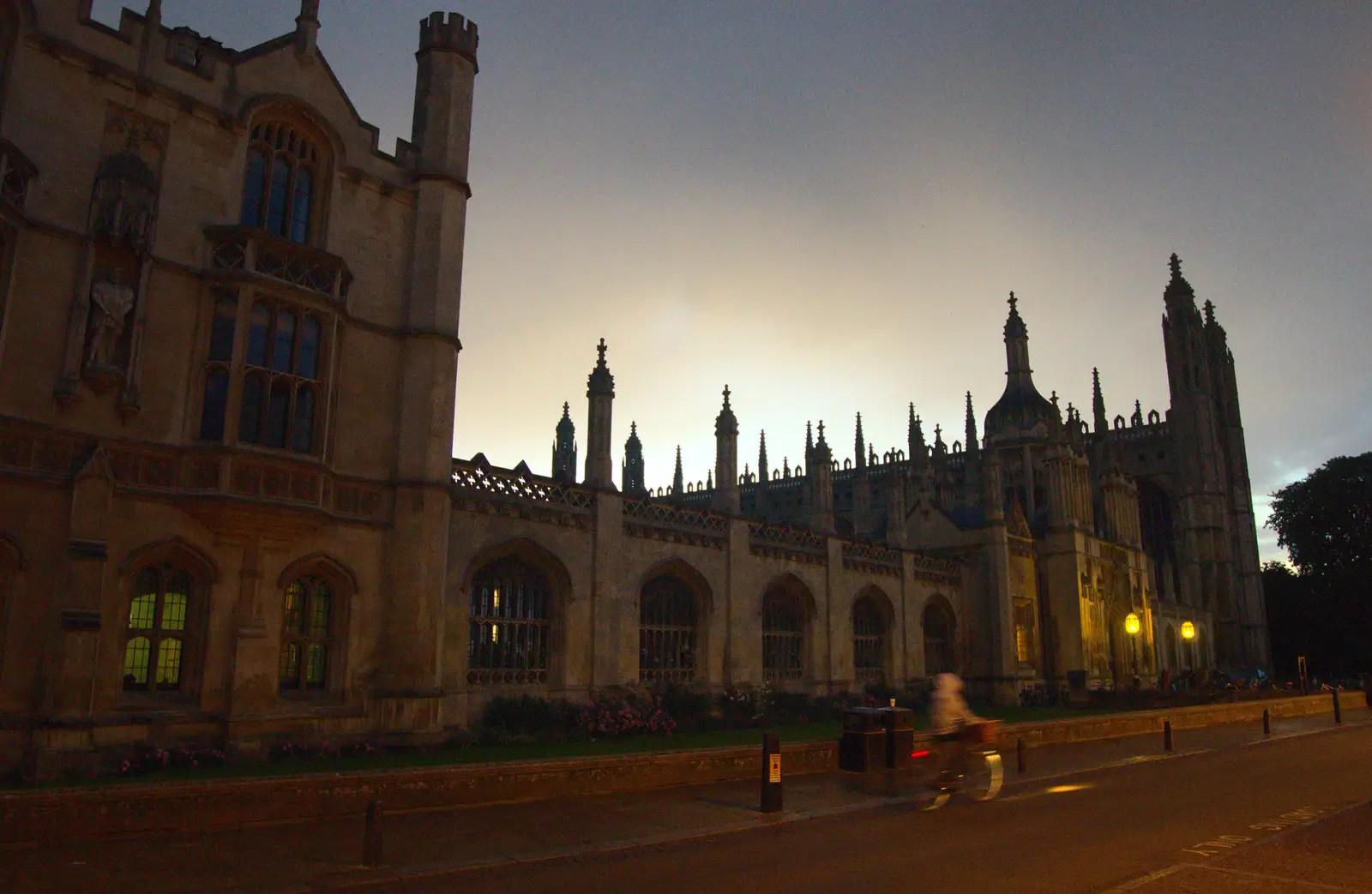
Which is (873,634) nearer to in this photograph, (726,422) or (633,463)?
(726,422)

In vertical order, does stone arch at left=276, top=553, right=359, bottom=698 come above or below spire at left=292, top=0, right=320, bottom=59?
below

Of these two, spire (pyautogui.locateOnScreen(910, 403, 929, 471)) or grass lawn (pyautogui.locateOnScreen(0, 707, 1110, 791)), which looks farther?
spire (pyautogui.locateOnScreen(910, 403, 929, 471))

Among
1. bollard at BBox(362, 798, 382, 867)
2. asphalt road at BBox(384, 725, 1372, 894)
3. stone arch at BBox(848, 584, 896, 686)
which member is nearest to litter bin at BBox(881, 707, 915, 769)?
asphalt road at BBox(384, 725, 1372, 894)

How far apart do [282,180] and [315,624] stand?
797cm

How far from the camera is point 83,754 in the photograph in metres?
12.7

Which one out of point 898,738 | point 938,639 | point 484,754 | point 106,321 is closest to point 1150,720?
point 938,639

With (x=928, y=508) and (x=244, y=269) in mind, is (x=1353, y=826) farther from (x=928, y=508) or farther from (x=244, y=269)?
(x=928, y=508)

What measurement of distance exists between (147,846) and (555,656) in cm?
1079

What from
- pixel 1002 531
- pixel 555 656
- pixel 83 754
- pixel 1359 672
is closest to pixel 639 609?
pixel 555 656

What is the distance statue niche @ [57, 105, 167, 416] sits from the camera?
1365 centimetres

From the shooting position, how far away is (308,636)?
16047 millimetres

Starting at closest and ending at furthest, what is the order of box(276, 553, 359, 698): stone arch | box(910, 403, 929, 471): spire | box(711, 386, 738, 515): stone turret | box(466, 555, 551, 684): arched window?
box(276, 553, 359, 698): stone arch < box(466, 555, 551, 684): arched window < box(711, 386, 738, 515): stone turret < box(910, 403, 929, 471): spire

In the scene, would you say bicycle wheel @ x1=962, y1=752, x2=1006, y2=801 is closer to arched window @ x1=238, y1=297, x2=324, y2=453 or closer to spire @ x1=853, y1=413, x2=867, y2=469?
arched window @ x1=238, y1=297, x2=324, y2=453

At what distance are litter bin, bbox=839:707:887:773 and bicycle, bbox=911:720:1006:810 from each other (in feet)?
6.54
